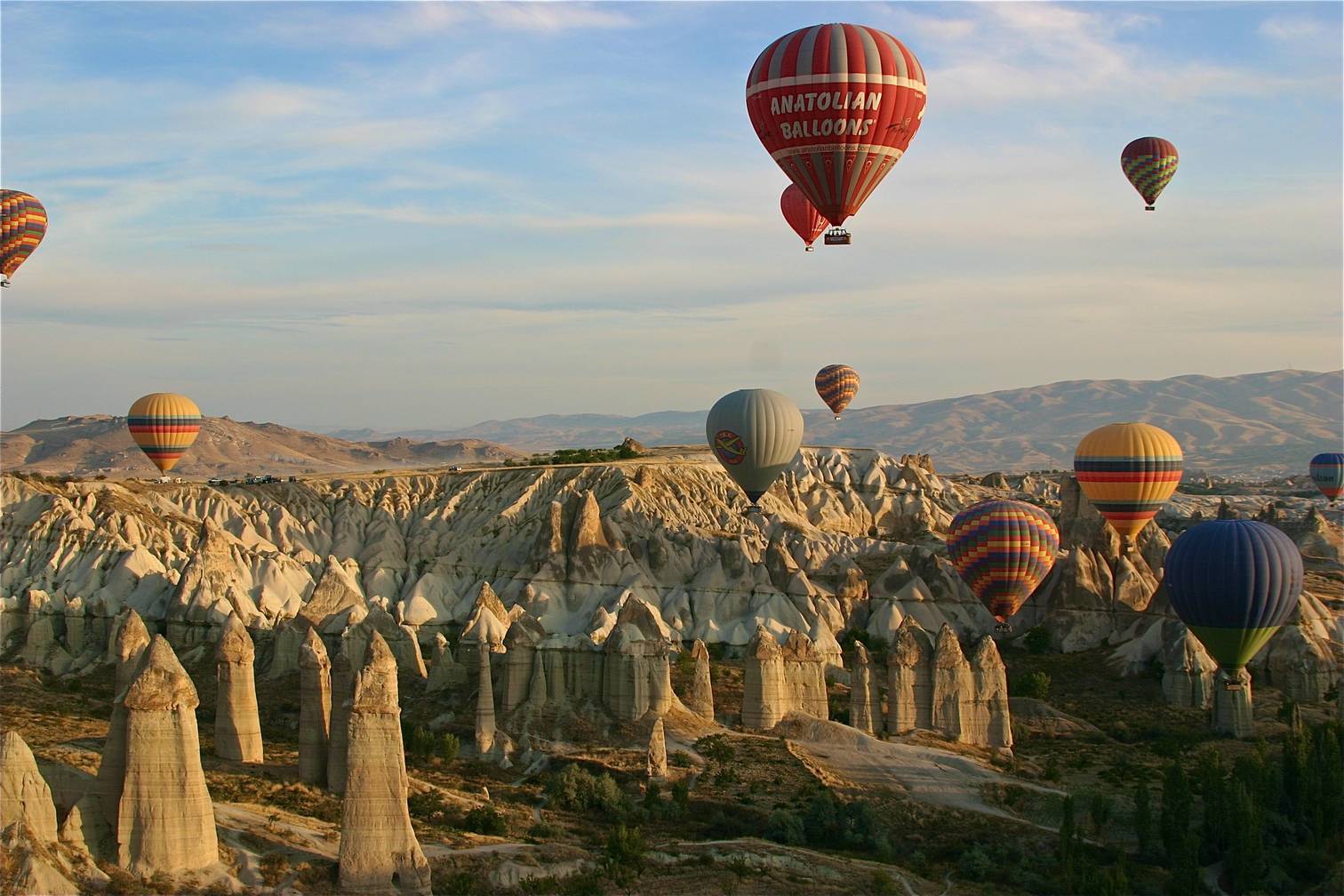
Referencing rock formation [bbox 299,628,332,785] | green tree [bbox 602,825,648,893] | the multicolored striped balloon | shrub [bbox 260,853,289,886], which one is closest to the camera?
shrub [bbox 260,853,289,886]

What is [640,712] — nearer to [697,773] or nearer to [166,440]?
[697,773]

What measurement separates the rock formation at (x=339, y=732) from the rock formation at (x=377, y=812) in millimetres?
5511

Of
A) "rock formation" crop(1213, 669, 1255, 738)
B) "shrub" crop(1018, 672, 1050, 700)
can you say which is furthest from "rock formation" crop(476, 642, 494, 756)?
"rock formation" crop(1213, 669, 1255, 738)

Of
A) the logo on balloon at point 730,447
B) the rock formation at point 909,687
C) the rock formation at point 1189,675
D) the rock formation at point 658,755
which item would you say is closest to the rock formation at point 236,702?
the rock formation at point 658,755

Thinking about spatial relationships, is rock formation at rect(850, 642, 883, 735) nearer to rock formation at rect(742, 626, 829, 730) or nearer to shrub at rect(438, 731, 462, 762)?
rock formation at rect(742, 626, 829, 730)

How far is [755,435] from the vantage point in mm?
68375

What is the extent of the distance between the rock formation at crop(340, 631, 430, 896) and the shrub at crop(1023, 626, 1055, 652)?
45908 millimetres

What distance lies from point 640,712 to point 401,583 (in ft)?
104

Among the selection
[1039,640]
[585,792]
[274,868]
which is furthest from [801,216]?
[274,868]

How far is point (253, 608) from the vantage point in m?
72.2

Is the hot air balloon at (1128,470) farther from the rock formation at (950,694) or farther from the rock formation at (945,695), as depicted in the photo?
the rock formation at (950,694)

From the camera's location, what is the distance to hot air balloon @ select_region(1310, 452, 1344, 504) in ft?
408

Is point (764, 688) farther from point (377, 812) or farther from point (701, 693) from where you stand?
point (377, 812)

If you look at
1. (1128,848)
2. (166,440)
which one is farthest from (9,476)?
(1128,848)
